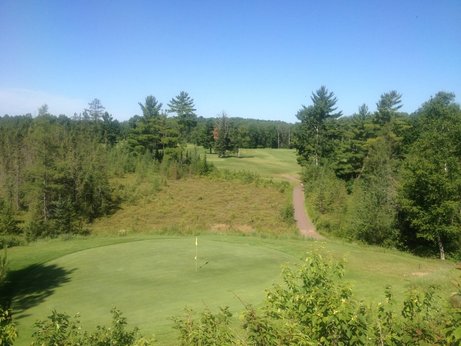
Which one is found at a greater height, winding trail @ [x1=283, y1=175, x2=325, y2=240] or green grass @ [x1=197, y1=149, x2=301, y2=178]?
green grass @ [x1=197, y1=149, x2=301, y2=178]

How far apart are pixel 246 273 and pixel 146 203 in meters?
34.5

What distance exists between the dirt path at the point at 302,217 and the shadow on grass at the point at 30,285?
20.8 metres

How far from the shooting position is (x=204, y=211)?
45094 mm

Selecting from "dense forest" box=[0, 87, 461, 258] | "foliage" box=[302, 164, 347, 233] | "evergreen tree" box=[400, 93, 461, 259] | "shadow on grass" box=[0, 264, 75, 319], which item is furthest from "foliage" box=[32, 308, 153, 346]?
"foliage" box=[302, 164, 347, 233]

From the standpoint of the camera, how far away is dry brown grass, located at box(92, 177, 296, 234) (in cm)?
3759

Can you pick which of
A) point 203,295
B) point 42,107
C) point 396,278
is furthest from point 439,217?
point 42,107

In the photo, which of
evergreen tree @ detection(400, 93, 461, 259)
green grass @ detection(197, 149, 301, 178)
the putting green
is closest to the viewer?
the putting green

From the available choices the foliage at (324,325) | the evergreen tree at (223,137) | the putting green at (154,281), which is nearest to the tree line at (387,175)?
the putting green at (154,281)

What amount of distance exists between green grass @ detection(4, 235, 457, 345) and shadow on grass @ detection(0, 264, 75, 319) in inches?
2.1

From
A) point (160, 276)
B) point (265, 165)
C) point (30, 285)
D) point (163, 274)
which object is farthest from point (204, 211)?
point (265, 165)

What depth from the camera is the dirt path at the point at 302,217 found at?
36531 mm

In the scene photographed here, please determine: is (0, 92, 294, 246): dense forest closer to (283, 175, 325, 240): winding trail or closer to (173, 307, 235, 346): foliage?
(283, 175, 325, 240): winding trail

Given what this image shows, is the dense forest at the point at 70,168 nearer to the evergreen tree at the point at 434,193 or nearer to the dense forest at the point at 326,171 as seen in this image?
the dense forest at the point at 326,171

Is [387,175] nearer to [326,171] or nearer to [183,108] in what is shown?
[326,171]
